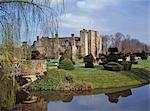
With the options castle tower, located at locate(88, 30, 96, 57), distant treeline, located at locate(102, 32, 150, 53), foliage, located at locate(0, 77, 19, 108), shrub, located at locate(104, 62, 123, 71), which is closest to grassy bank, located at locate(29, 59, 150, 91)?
shrub, located at locate(104, 62, 123, 71)

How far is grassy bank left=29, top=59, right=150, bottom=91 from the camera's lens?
78.4ft

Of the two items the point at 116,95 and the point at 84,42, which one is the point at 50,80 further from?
the point at 84,42

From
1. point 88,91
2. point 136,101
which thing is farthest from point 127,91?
point 136,101

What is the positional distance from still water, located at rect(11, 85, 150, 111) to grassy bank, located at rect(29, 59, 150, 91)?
44.7 inches

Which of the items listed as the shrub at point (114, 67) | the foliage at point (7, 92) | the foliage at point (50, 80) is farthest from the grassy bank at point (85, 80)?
the foliage at point (7, 92)

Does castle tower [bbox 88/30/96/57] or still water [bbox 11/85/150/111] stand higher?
castle tower [bbox 88/30/96/57]

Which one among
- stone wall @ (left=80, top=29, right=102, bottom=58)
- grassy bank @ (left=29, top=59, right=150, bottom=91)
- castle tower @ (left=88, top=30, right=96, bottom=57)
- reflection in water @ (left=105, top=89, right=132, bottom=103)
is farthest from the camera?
castle tower @ (left=88, top=30, right=96, bottom=57)

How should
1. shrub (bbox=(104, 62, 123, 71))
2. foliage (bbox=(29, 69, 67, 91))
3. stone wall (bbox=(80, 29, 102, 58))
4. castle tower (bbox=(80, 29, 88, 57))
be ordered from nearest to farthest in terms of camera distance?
foliage (bbox=(29, 69, 67, 91)), shrub (bbox=(104, 62, 123, 71)), castle tower (bbox=(80, 29, 88, 57)), stone wall (bbox=(80, 29, 102, 58))

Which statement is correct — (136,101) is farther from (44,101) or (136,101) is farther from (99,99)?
(44,101)

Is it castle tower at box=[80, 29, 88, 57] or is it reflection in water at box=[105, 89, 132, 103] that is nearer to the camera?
reflection in water at box=[105, 89, 132, 103]

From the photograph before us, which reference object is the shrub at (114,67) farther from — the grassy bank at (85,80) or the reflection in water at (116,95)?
the reflection in water at (116,95)

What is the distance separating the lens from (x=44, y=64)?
985 inches

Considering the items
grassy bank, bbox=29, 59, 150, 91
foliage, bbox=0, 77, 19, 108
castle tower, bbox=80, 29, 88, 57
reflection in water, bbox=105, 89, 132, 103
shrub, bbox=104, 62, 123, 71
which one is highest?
castle tower, bbox=80, 29, 88, 57

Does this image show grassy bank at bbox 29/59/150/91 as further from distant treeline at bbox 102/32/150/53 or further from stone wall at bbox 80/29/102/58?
distant treeline at bbox 102/32/150/53
